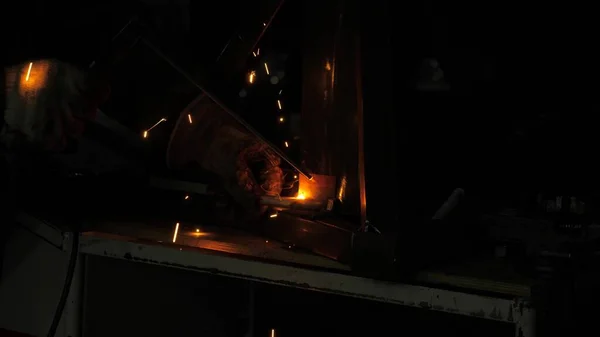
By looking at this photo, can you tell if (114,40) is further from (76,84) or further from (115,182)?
(115,182)

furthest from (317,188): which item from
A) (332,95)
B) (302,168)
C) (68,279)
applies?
(68,279)

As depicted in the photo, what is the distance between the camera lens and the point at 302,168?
108 centimetres

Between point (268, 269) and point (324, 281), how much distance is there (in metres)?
0.09

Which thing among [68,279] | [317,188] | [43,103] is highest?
[43,103]

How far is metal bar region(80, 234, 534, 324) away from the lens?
0.74 m

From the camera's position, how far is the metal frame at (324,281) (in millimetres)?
732

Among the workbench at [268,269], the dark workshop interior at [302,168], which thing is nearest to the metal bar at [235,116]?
the dark workshop interior at [302,168]

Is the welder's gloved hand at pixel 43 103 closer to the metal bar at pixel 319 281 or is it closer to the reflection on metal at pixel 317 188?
the metal bar at pixel 319 281

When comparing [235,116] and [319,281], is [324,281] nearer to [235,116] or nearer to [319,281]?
[319,281]

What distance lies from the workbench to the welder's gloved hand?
7.2 inches

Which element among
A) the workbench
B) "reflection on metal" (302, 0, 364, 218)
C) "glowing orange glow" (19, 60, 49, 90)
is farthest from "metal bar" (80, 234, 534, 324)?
"glowing orange glow" (19, 60, 49, 90)

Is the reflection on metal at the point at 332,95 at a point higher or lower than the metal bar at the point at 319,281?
higher

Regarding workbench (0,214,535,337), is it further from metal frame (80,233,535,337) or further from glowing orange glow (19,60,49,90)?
glowing orange glow (19,60,49,90)

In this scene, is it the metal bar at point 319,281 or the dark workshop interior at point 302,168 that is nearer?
the metal bar at point 319,281
